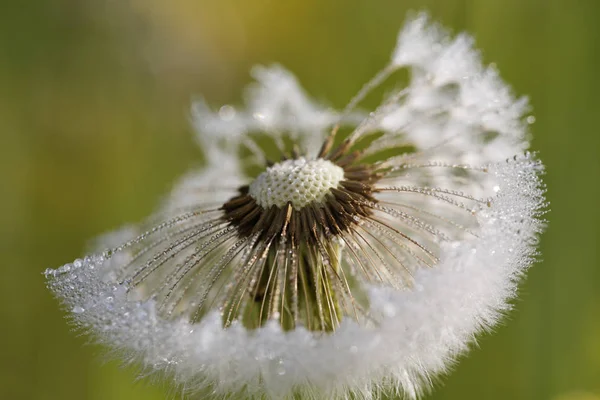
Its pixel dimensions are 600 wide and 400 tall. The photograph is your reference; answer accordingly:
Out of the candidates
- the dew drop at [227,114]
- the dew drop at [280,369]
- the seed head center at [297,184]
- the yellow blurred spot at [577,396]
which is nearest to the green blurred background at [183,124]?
the yellow blurred spot at [577,396]

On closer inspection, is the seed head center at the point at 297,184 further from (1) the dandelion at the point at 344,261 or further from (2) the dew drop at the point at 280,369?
(2) the dew drop at the point at 280,369

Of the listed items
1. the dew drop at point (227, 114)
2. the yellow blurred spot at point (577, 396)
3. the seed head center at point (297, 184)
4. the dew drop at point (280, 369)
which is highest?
the dew drop at point (227, 114)

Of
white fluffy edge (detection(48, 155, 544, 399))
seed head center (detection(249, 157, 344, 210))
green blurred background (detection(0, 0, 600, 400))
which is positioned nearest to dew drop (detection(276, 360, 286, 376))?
white fluffy edge (detection(48, 155, 544, 399))

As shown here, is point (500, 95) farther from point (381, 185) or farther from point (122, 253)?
point (122, 253)

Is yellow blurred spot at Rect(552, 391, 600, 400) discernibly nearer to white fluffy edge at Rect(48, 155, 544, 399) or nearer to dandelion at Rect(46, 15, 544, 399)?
dandelion at Rect(46, 15, 544, 399)

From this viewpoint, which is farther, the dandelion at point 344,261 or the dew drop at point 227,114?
the dew drop at point 227,114

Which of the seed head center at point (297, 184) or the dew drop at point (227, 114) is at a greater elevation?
the dew drop at point (227, 114)

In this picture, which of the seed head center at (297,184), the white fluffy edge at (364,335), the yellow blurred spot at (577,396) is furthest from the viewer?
the yellow blurred spot at (577,396)

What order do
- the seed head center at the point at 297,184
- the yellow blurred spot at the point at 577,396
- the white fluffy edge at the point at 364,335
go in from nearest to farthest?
the white fluffy edge at the point at 364,335, the seed head center at the point at 297,184, the yellow blurred spot at the point at 577,396
